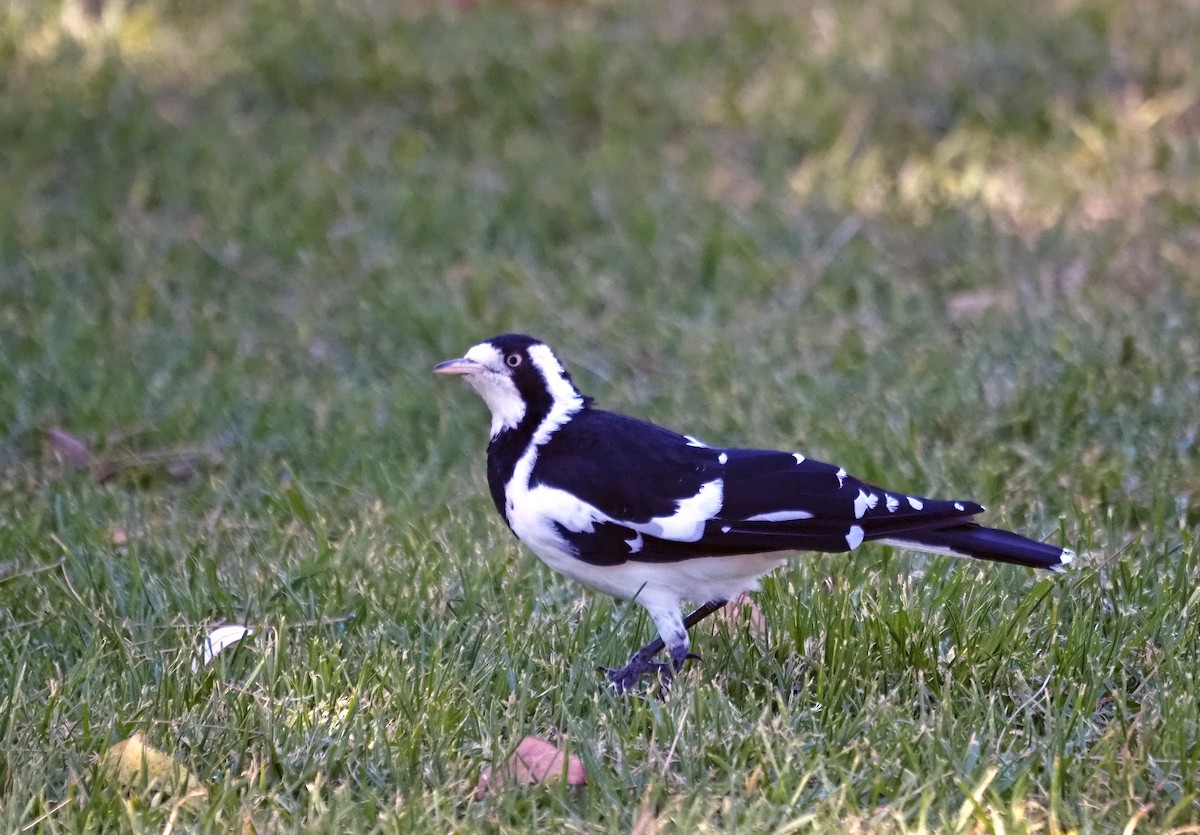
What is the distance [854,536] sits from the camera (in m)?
3.53

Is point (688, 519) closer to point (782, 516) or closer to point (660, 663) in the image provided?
point (782, 516)

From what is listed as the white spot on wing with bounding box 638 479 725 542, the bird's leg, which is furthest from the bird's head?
the bird's leg

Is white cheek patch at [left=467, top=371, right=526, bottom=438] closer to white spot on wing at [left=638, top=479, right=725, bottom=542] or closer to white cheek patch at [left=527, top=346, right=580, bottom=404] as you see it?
white cheek patch at [left=527, top=346, right=580, bottom=404]

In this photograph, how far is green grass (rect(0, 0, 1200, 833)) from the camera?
3.20 m

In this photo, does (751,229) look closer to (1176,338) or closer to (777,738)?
(1176,338)

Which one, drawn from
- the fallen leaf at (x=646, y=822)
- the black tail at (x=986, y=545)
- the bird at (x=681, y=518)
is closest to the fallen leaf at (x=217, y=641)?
the bird at (x=681, y=518)

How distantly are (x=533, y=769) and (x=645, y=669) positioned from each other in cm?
50

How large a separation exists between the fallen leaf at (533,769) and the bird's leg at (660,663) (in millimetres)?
383

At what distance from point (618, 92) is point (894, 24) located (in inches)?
64.9

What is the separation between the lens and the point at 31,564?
445cm

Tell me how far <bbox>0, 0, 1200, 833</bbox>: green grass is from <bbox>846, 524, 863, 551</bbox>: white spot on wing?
206 millimetres

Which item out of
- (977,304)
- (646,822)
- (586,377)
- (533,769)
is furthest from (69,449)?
(977,304)

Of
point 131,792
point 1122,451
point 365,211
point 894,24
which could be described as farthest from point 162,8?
point 131,792

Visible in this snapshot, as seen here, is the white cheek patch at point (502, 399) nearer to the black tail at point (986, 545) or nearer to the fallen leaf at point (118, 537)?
the black tail at point (986, 545)
